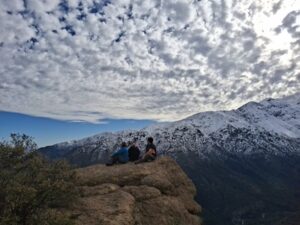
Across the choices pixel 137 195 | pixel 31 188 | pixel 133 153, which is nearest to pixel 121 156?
pixel 133 153

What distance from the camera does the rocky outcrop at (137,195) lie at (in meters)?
27.2

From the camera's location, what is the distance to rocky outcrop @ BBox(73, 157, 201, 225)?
27156 millimetres

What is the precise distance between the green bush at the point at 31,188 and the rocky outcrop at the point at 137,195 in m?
1.93

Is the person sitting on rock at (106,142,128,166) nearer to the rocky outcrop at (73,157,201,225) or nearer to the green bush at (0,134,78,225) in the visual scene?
the rocky outcrop at (73,157,201,225)

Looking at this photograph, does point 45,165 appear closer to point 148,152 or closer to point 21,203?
point 21,203

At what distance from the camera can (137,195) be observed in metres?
31.6

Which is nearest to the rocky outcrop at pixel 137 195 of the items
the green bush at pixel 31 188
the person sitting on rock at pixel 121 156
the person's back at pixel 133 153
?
the green bush at pixel 31 188

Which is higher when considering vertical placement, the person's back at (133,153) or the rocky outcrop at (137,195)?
the person's back at (133,153)

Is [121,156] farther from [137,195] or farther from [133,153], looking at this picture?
[137,195]

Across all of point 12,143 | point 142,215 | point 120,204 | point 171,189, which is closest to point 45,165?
point 12,143

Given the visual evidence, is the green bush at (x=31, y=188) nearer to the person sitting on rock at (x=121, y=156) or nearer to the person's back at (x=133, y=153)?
the person sitting on rock at (x=121, y=156)

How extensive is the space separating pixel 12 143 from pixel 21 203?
604cm

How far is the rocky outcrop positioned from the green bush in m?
1.93

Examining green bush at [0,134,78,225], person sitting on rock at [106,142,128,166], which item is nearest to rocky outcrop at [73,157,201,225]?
green bush at [0,134,78,225]
